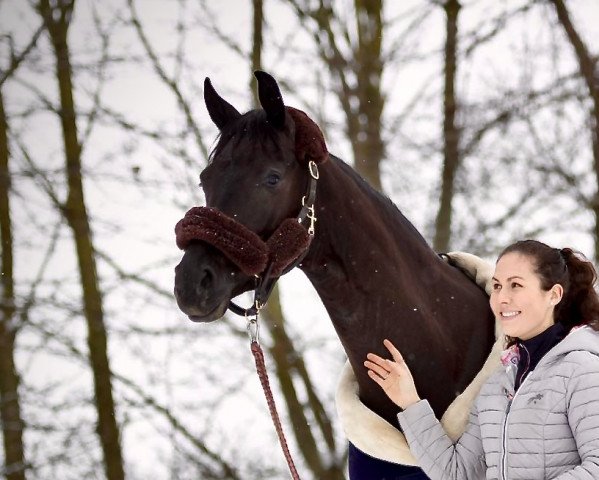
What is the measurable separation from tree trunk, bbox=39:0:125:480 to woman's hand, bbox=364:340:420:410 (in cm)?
461

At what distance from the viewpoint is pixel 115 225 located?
7.62 m

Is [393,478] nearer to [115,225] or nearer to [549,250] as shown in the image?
[549,250]

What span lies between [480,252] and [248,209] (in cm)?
544

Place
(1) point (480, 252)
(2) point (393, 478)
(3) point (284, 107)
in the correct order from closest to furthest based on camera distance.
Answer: (3) point (284, 107), (2) point (393, 478), (1) point (480, 252)

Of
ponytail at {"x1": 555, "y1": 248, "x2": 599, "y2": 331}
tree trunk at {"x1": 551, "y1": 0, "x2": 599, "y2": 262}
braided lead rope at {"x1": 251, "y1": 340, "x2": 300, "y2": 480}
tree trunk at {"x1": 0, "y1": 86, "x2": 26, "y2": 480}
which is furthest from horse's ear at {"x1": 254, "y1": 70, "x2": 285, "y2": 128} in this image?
tree trunk at {"x1": 0, "y1": 86, "x2": 26, "y2": 480}

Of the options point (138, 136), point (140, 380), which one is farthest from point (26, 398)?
point (138, 136)

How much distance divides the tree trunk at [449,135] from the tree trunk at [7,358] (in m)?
3.80

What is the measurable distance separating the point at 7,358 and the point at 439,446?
18.8 feet

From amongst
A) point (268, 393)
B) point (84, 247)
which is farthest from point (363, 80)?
point (268, 393)

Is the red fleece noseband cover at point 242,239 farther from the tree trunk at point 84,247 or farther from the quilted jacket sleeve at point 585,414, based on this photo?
the tree trunk at point 84,247

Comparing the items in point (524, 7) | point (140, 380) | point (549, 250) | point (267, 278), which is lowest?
point (549, 250)

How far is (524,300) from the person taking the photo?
2.21 m

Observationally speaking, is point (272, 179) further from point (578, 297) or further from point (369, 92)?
point (369, 92)

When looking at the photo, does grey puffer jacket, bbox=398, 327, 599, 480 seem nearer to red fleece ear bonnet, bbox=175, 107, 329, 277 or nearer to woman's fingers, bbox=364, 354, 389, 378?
woman's fingers, bbox=364, 354, 389, 378
